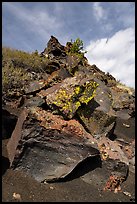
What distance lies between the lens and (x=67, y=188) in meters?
5.52

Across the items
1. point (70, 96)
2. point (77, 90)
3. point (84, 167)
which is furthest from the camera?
point (77, 90)

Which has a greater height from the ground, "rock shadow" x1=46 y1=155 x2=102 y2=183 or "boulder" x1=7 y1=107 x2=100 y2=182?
"boulder" x1=7 y1=107 x2=100 y2=182

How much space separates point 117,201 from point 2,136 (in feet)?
9.90

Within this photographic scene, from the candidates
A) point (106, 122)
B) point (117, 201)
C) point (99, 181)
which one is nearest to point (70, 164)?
point (99, 181)

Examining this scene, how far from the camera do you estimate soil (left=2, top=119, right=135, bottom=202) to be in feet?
16.6

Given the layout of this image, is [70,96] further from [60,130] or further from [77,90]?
[60,130]

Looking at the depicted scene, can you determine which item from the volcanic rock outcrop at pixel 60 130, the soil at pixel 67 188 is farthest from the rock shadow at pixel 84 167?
the volcanic rock outcrop at pixel 60 130

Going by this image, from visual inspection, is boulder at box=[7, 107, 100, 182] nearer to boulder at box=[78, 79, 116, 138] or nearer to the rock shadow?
the rock shadow

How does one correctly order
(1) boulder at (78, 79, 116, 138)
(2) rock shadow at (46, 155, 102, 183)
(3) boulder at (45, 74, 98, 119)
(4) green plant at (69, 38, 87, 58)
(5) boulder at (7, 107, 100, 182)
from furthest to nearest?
(4) green plant at (69, 38, 87, 58), (1) boulder at (78, 79, 116, 138), (3) boulder at (45, 74, 98, 119), (2) rock shadow at (46, 155, 102, 183), (5) boulder at (7, 107, 100, 182)

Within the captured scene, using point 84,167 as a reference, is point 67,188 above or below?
below

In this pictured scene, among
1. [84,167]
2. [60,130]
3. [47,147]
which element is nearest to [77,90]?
[60,130]

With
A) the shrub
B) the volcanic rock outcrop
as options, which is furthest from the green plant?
the volcanic rock outcrop

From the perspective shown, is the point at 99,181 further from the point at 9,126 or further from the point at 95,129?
the point at 9,126

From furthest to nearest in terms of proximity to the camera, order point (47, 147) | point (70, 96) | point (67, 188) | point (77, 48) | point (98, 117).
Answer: point (77, 48) < point (98, 117) < point (70, 96) < point (47, 147) < point (67, 188)
